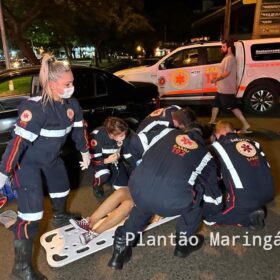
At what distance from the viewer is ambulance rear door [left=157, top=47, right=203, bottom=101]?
8.77 meters

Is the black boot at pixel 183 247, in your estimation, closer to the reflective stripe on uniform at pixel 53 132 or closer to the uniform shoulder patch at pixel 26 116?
the reflective stripe on uniform at pixel 53 132

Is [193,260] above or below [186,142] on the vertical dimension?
below

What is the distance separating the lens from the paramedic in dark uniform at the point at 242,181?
3.15 m

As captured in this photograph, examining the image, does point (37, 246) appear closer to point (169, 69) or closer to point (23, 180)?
point (23, 180)

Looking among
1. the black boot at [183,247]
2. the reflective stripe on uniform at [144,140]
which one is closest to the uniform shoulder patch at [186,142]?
the reflective stripe on uniform at [144,140]

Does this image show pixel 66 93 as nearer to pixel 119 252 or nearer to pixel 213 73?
pixel 119 252

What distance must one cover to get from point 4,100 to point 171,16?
47971 millimetres

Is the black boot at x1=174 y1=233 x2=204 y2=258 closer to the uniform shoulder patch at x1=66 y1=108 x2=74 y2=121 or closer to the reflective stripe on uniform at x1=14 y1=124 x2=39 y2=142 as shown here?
the uniform shoulder patch at x1=66 y1=108 x2=74 y2=121

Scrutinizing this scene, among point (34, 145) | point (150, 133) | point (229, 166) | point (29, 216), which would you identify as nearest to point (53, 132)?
point (34, 145)

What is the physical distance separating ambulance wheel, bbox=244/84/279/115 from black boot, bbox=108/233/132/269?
22.4 ft

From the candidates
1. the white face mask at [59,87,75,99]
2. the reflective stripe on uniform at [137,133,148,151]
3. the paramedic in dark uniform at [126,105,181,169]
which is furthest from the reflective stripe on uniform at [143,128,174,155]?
the white face mask at [59,87,75,99]

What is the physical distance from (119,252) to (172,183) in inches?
33.2

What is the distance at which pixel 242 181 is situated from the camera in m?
3.15

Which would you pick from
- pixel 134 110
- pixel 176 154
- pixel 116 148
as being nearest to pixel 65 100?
pixel 176 154
